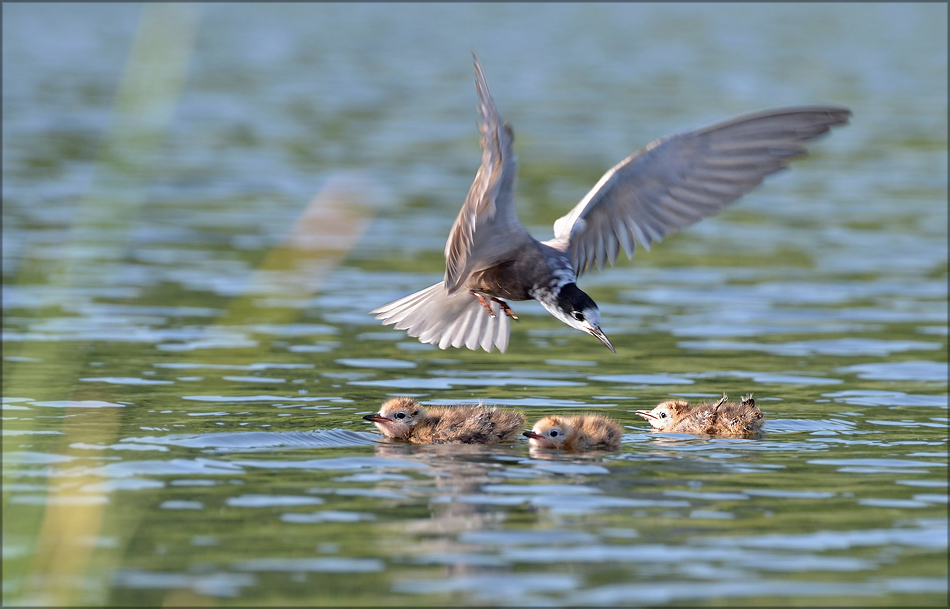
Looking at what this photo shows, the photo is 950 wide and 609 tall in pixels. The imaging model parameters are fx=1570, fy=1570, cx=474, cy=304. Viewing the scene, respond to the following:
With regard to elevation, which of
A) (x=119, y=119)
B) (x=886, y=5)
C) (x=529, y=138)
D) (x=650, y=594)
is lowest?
(x=650, y=594)

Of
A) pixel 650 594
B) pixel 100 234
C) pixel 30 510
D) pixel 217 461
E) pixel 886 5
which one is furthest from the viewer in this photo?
pixel 886 5

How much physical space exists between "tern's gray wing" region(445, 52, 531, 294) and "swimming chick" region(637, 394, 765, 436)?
1679 millimetres

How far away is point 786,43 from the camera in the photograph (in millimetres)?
70000

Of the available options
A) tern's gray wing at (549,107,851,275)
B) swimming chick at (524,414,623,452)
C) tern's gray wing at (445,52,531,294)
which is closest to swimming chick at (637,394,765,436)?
swimming chick at (524,414,623,452)

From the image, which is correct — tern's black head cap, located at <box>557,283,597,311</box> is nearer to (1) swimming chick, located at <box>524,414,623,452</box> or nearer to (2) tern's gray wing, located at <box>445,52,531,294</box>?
(2) tern's gray wing, located at <box>445,52,531,294</box>

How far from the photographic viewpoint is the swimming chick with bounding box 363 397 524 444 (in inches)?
438

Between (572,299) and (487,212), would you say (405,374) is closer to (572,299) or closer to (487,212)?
(572,299)

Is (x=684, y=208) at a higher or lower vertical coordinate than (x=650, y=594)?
higher

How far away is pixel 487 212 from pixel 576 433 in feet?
5.39

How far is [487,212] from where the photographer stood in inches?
428

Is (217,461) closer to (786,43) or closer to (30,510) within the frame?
(30,510)

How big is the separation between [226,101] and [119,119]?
3675cm

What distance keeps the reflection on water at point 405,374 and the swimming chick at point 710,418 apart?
0.53ft

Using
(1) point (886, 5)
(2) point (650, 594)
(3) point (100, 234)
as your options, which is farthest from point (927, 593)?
(1) point (886, 5)
